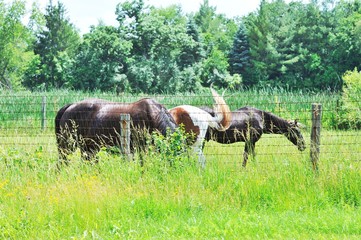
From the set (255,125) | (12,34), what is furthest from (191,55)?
(255,125)

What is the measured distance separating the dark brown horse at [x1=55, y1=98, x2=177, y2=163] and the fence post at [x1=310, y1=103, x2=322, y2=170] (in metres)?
2.16

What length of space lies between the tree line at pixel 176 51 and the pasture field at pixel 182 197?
2427 cm

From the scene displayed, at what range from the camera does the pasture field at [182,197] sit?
461 cm

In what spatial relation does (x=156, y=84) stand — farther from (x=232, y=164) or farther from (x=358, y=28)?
(x=232, y=164)

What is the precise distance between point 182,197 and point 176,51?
34820 millimetres

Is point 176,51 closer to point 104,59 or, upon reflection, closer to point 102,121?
point 104,59

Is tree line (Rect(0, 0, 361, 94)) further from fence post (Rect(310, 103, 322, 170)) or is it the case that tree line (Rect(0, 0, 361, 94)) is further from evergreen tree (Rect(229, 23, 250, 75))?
fence post (Rect(310, 103, 322, 170))

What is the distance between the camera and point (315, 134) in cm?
604

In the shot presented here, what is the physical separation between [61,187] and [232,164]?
2253 mm

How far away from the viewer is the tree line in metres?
37.4

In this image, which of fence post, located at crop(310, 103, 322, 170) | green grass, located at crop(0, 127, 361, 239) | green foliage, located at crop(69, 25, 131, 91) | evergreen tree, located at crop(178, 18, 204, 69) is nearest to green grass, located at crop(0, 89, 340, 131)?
fence post, located at crop(310, 103, 322, 170)

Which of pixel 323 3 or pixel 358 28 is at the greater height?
pixel 323 3

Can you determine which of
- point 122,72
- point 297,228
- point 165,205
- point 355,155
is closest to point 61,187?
point 165,205

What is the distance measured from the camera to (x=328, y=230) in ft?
15.1
